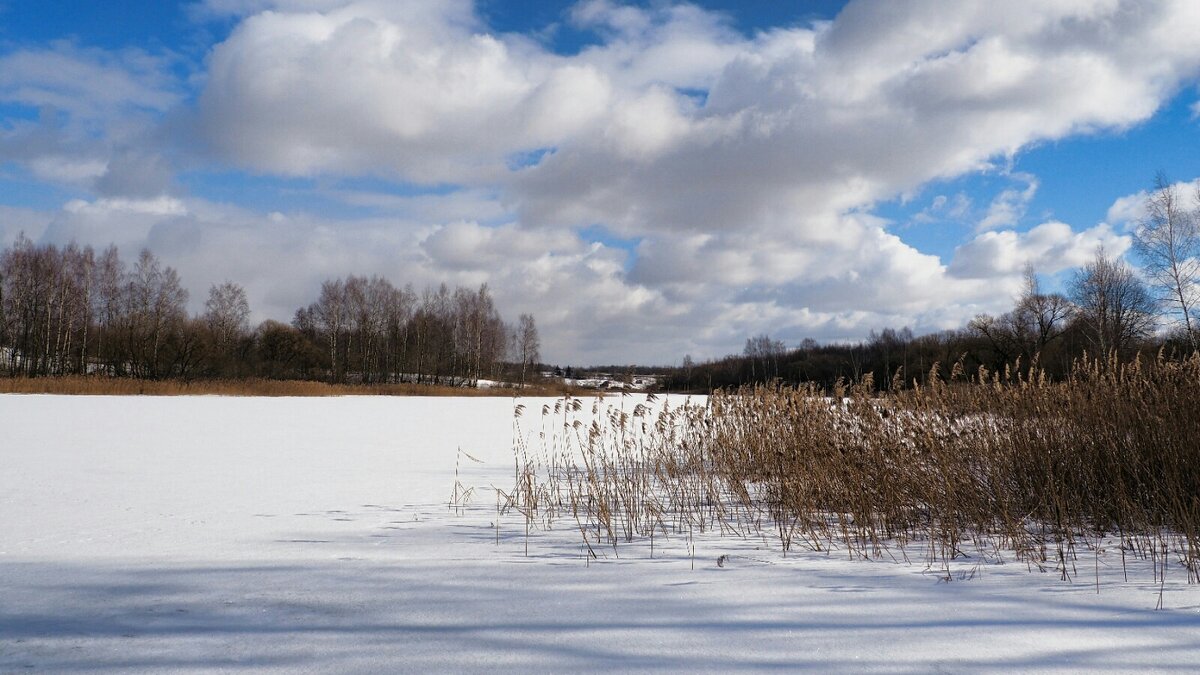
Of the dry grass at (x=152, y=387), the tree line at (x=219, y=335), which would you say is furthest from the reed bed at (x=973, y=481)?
the tree line at (x=219, y=335)

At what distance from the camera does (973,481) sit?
4297 mm

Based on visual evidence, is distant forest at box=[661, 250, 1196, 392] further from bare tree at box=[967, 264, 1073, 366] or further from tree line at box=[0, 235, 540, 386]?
tree line at box=[0, 235, 540, 386]

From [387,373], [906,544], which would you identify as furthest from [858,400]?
[387,373]

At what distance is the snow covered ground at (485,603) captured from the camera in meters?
2.05

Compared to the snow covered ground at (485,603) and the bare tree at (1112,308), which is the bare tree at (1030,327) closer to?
the bare tree at (1112,308)

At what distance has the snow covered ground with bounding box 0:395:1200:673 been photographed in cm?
205

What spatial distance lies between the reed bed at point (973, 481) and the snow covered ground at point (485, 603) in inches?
15.5

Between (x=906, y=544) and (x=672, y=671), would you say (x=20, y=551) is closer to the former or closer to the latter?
(x=672, y=671)

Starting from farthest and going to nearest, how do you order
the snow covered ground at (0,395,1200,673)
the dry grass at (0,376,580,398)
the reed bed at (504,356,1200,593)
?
1. the dry grass at (0,376,580,398)
2. the reed bed at (504,356,1200,593)
3. the snow covered ground at (0,395,1200,673)

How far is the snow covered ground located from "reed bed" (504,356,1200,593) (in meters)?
0.39

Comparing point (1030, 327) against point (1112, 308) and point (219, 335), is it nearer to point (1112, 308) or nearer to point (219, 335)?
point (1112, 308)

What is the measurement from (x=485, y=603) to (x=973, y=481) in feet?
11.0

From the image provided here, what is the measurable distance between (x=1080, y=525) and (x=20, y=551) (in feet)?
19.7

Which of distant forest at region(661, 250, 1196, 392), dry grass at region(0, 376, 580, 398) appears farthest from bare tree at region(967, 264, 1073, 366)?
dry grass at region(0, 376, 580, 398)
